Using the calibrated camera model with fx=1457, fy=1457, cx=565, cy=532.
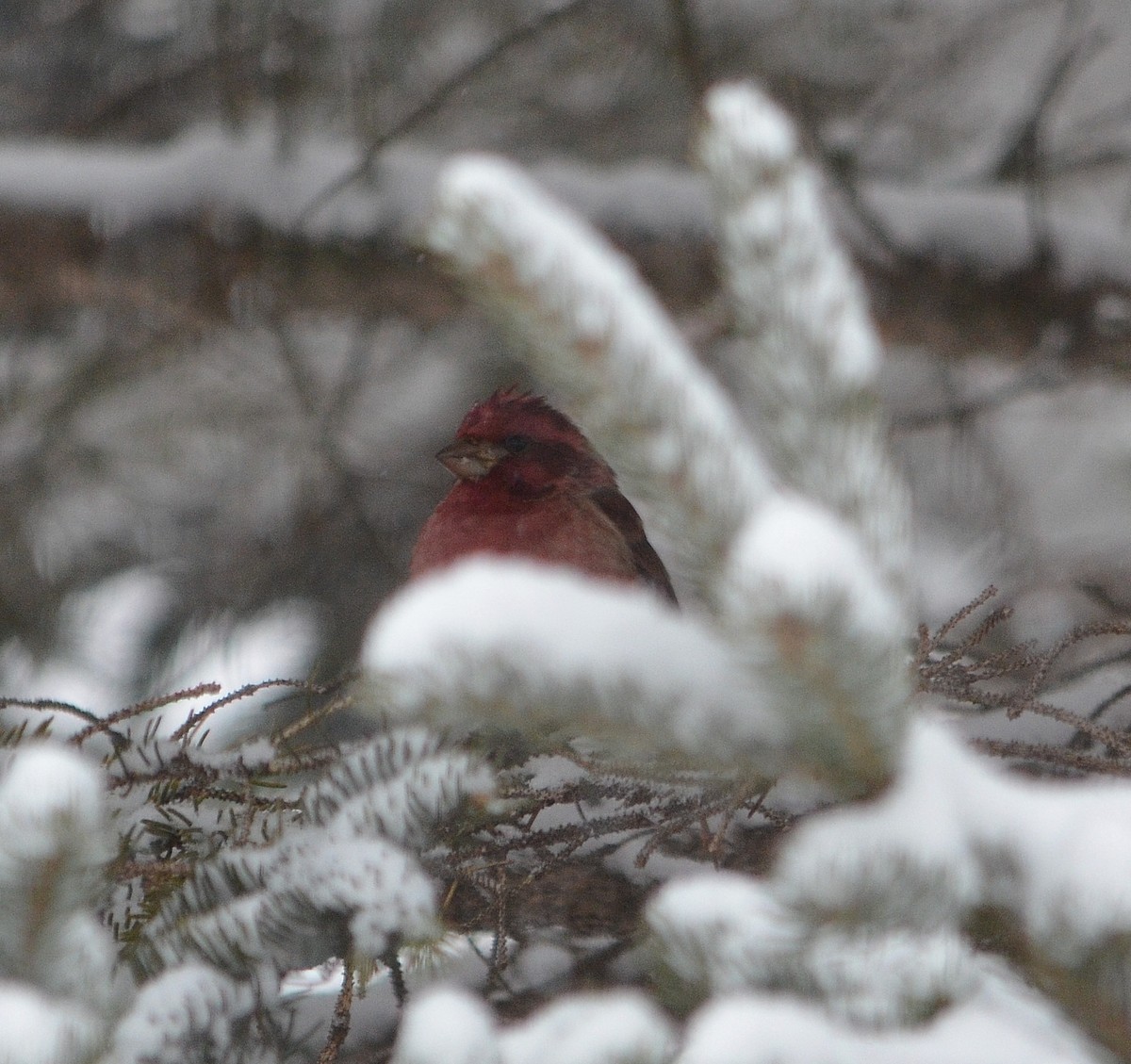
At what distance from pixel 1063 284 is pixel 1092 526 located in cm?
124

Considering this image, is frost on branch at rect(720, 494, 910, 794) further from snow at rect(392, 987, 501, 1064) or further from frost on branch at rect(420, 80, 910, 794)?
snow at rect(392, 987, 501, 1064)

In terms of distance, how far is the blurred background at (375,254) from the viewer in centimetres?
396

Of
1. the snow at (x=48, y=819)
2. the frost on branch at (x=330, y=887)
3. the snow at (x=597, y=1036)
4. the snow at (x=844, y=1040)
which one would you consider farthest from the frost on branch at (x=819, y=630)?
the frost on branch at (x=330, y=887)

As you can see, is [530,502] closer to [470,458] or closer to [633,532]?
[470,458]

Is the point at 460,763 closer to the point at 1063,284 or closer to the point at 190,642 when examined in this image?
the point at 190,642

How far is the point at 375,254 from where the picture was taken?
400 cm

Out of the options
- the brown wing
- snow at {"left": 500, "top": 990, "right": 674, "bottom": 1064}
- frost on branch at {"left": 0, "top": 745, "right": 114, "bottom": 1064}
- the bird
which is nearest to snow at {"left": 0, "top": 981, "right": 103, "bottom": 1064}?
frost on branch at {"left": 0, "top": 745, "right": 114, "bottom": 1064}

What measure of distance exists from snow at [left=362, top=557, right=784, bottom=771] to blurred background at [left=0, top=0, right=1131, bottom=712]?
2.66 meters

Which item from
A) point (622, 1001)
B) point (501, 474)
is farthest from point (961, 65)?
point (622, 1001)

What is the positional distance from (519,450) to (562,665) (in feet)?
8.67

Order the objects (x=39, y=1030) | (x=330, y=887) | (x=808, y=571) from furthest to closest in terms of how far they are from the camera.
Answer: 1. (x=330, y=887)
2. (x=39, y=1030)
3. (x=808, y=571)

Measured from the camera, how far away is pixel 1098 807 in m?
0.95

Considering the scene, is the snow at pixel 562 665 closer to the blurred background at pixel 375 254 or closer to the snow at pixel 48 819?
the snow at pixel 48 819

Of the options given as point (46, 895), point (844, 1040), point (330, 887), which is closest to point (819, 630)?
Result: point (844, 1040)
